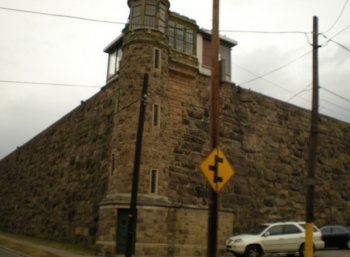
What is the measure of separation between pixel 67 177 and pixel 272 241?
1413 cm

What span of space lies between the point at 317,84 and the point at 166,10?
33.8 ft

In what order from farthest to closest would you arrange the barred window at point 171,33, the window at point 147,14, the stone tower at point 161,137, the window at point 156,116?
the barred window at point 171,33 < the window at point 147,14 < the window at point 156,116 < the stone tower at point 161,137

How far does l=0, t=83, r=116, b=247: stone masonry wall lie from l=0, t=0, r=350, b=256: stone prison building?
9 centimetres

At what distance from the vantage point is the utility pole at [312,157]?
37.1 ft

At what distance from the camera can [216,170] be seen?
962cm

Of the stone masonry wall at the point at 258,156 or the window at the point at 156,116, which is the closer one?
the window at the point at 156,116

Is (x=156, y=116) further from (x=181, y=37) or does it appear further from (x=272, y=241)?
(x=272, y=241)

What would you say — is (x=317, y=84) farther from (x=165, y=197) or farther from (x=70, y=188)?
(x=70, y=188)

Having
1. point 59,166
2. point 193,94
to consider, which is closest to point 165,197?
point 193,94

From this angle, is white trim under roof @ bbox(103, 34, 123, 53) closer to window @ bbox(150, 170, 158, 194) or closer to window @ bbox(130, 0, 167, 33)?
window @ bbox(130, 0, 167, 33)

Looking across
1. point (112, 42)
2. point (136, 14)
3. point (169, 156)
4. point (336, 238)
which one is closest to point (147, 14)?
point (136, 14)

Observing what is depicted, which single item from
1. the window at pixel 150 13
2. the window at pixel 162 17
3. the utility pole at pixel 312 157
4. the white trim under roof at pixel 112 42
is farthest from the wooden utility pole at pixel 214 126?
the white trim under roof at pixel 112 42

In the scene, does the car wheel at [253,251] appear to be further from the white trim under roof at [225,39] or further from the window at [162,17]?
the white trim under roof at [225,39]

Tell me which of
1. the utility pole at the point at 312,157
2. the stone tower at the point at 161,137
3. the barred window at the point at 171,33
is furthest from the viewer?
the barred window at the point at 171,33
